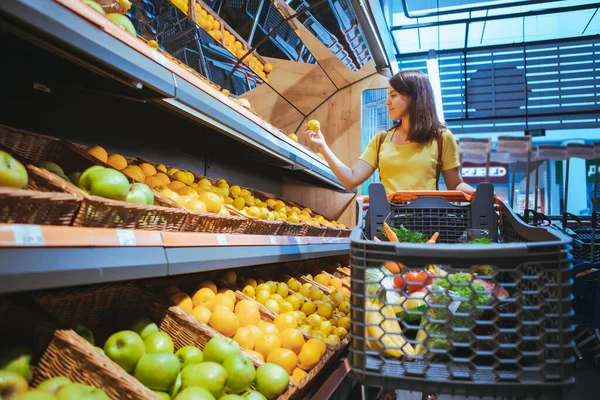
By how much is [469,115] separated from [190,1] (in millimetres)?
4722

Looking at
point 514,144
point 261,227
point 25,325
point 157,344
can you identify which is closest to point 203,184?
point 261,227

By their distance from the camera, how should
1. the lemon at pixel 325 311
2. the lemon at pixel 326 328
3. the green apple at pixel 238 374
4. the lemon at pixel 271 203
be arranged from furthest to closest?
the lemon at pixel 271 203 → the lemon at pixel 325 311 → the lemon at pixel 326 328 → the green apple at pixel 238 374

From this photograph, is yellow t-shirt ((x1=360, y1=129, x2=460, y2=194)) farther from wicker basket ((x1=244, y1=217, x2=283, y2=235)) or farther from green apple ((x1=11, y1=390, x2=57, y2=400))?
green apple ((x1=11, y1=390, x2=57, y2=400))

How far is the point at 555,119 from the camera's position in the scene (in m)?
6.28

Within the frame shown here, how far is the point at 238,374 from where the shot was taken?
4.32 ft

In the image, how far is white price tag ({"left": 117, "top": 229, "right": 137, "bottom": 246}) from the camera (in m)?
1.15

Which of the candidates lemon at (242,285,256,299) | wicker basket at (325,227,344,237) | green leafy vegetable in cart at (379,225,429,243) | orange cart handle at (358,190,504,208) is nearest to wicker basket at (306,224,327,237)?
wicker basket at (325,227,344,237)

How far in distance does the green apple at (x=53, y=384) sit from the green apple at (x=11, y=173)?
45 cm

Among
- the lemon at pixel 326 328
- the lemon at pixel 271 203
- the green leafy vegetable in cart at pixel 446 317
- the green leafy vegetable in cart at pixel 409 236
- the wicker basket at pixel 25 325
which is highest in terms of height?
the lemon at pixel 271 203

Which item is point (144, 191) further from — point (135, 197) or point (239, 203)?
point (239, 203)

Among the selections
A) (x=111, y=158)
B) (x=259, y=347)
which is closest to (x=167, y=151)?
(x=111, y=158)

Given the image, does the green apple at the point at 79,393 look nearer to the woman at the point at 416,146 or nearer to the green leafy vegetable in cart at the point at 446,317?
the green leafy vegetable in cart at the point at 446,317

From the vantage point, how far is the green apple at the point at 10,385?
3.05 feet

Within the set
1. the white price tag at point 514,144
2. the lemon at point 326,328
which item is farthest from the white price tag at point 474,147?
the lemon at point 326,328
